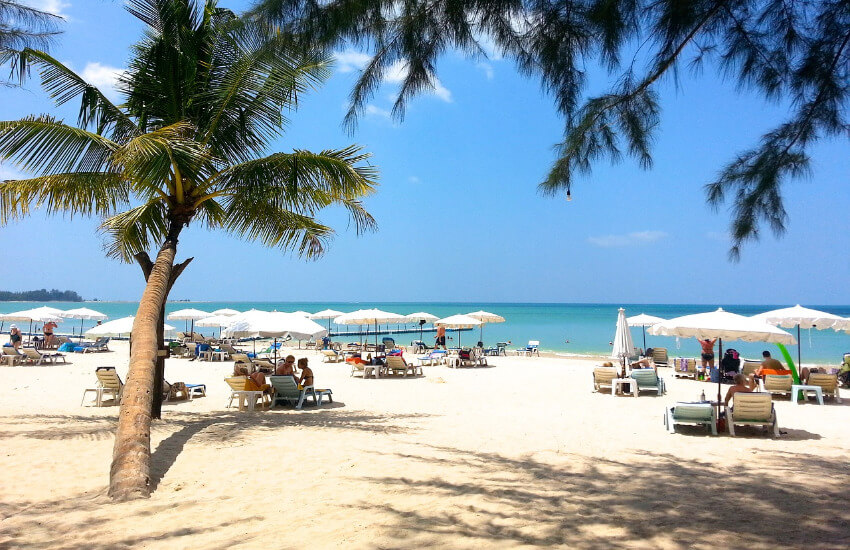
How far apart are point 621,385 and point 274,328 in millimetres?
7204

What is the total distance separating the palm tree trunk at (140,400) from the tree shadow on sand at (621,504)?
79.0 inches

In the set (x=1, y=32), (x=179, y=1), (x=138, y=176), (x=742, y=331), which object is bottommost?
(x=742, y=331)

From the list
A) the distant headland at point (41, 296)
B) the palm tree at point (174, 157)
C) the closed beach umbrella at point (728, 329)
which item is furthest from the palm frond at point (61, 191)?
the distant headland at point (41, 296)

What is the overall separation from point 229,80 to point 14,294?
189711mm

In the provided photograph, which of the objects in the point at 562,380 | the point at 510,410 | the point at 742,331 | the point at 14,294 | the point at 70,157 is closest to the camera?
the point at 70,157

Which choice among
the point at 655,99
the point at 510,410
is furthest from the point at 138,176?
the point at 510,410

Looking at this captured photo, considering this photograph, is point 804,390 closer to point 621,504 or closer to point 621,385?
point 621,385

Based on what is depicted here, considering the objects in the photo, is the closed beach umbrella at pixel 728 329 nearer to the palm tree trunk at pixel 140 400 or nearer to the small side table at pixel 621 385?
the small side table at pixel 621 385

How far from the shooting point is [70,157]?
680cm

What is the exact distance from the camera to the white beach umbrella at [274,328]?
37.4ft

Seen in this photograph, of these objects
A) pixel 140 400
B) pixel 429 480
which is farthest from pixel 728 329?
pixel 140 400

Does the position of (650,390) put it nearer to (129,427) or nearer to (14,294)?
(129,427)

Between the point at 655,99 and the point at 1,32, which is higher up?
the point at 1,32

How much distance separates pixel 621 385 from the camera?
11.6 m
